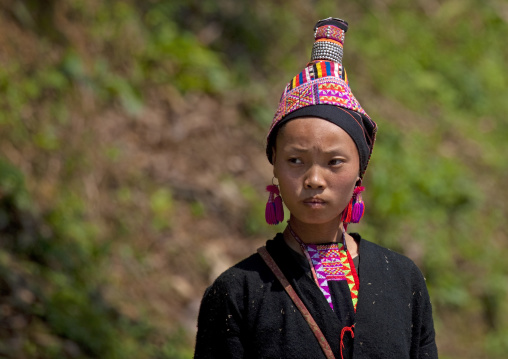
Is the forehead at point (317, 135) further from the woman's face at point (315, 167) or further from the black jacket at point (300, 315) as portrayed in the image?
the black jacket at point (300, 315)

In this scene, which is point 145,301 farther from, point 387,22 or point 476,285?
point 387,22

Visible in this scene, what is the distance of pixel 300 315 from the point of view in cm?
286

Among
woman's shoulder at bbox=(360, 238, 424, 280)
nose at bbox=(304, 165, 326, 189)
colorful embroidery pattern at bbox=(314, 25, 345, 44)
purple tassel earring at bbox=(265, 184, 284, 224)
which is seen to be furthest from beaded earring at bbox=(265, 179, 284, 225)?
colorful embroidery pattern at bbox=(314, 25, 345, 44)

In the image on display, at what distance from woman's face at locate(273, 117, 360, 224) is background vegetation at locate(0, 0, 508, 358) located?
121 inches

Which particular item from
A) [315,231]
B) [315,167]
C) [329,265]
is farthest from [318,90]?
[329,265]

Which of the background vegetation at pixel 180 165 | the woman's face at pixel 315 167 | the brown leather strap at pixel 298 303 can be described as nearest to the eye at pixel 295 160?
the woman's face at pixel 315 167

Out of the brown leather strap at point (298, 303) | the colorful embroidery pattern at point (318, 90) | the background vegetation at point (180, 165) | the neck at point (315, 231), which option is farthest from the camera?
the background vegetation at point (180, 165)

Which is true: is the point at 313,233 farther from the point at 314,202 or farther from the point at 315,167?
the point at 315,167

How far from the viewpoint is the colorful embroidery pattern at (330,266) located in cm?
296

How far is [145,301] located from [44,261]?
2.91 feet

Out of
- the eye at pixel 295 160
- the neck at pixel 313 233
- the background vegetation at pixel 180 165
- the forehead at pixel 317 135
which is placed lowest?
the neck at pixel 313 233

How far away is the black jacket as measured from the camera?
2.84 meters

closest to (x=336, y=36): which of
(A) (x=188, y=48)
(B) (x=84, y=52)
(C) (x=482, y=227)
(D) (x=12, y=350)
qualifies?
(D) (x=12, y=350)

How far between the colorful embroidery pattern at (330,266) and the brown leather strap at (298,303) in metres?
0.12
